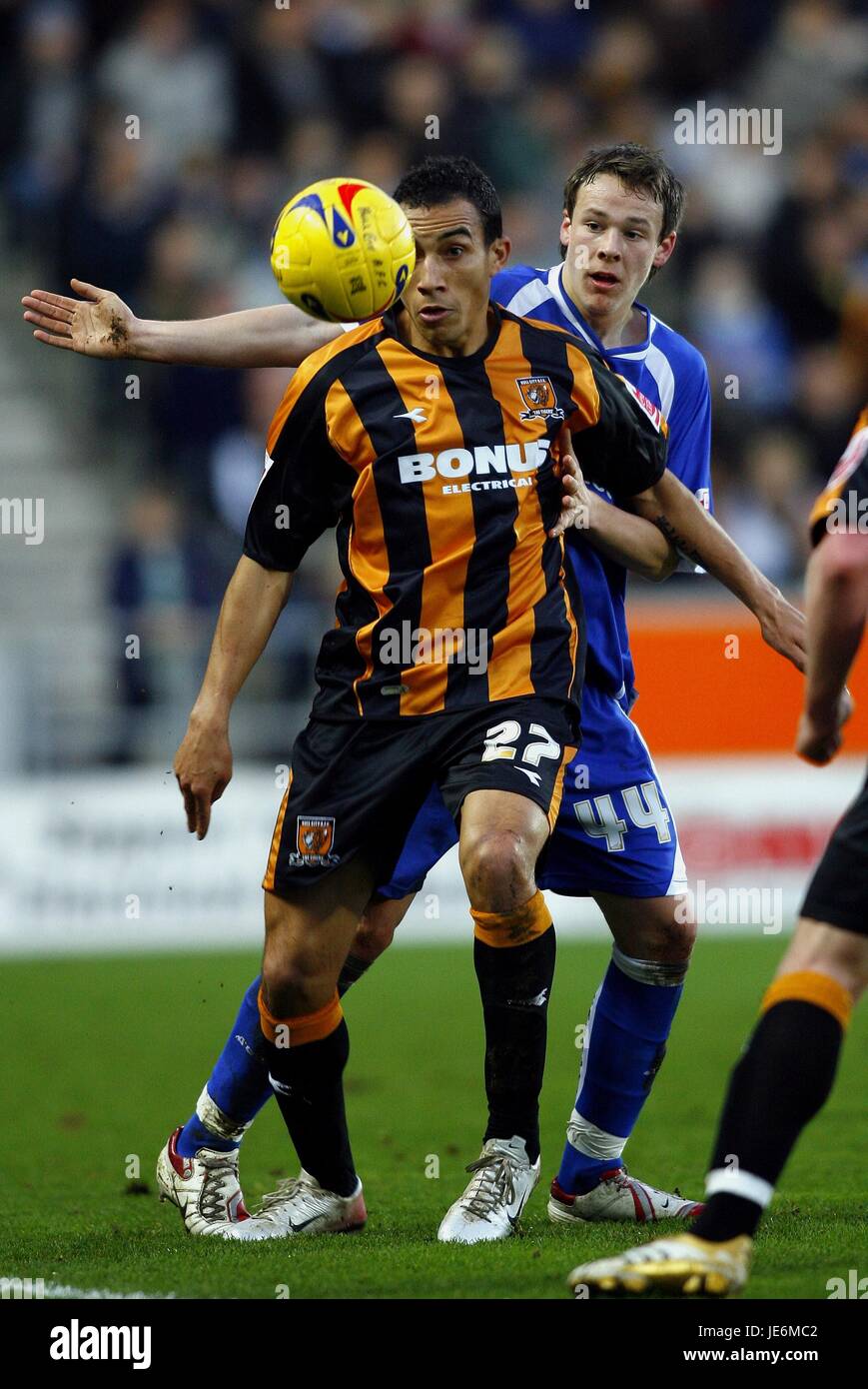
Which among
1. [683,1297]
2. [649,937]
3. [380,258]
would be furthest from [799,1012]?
[380,258]

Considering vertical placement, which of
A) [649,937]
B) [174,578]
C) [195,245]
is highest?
[195,245]

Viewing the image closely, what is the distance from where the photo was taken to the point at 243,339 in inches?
207

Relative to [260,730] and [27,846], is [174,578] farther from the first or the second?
[27,846]

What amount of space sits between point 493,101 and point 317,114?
138 cm

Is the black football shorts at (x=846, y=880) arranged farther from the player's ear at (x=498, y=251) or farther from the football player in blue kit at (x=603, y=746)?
the player's ear at (x=498, y=251)

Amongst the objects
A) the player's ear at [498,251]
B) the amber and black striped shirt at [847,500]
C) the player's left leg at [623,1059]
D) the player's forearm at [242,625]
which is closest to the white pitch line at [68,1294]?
the player's forearm at [242,625]

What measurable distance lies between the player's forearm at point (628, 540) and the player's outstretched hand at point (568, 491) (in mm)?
64

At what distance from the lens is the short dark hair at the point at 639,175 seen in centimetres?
541

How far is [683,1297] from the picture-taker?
366 centimetres

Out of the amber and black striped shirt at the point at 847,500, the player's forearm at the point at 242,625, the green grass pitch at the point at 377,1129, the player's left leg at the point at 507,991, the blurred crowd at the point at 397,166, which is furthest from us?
the blurred crowd at the point at 397,166

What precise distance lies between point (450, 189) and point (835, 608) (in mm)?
1765

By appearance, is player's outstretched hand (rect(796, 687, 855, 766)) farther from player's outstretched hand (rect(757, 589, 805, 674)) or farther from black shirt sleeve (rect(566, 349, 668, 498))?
black shirt sleeve (rect(566, 349, 668, 498))

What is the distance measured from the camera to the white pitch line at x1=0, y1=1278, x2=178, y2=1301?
402 centimetres

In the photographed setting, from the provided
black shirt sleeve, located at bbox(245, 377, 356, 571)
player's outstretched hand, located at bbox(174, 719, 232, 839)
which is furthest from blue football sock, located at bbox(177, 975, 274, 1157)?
black shirt sleeve, located at bbox(245, 377, 356, 571)
